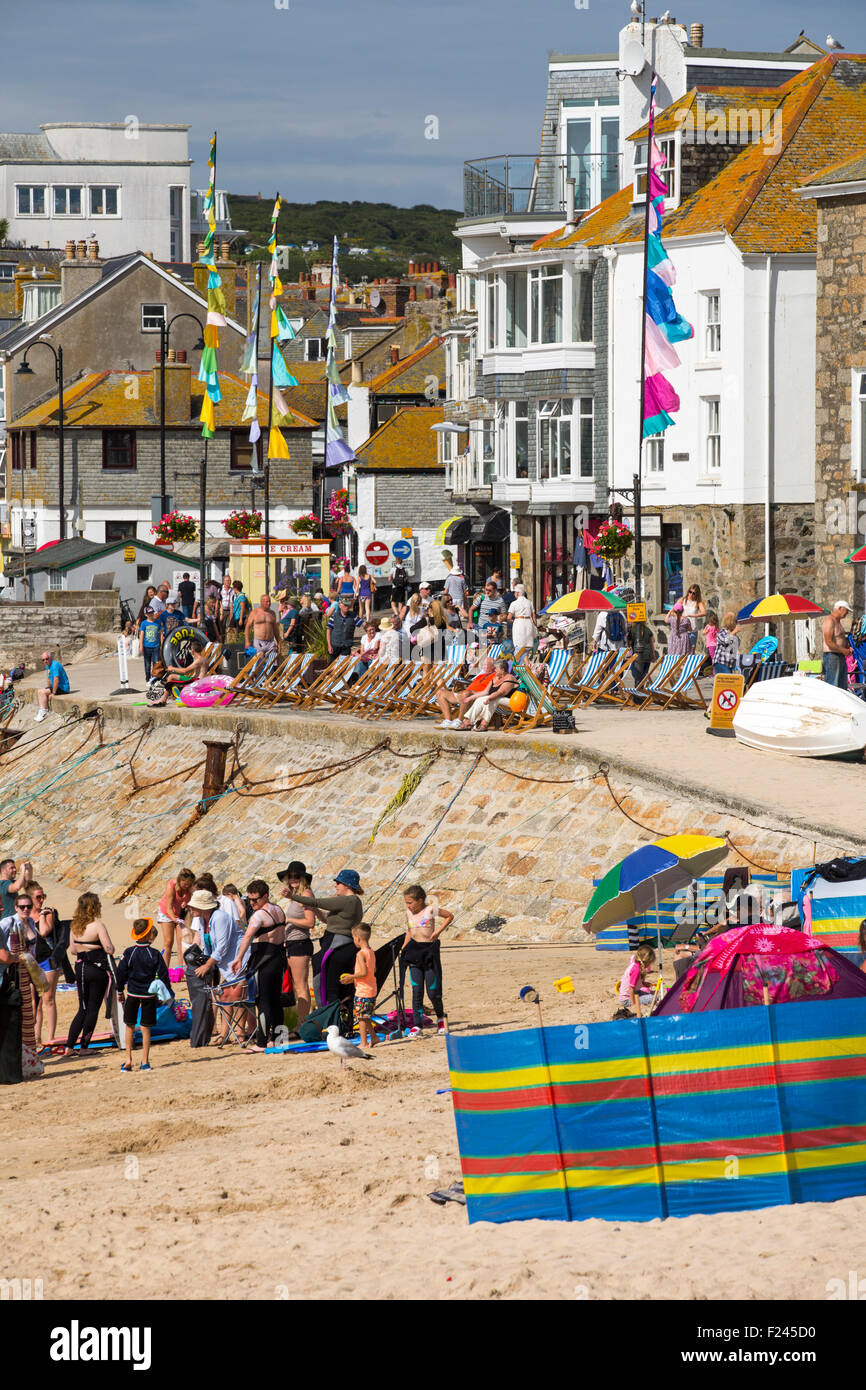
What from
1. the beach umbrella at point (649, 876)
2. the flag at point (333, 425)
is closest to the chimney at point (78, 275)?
the flag at point (333, 425)

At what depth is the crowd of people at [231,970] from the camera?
12.7 m

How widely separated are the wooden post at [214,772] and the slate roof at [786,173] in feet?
44.4

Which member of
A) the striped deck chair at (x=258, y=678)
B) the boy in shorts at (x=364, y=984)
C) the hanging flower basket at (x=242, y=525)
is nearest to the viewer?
the boy in shorts at (x=364, y=984)

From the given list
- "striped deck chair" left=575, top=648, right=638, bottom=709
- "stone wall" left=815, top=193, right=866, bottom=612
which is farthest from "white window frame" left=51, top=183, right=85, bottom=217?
"striped deck chair" left=575, top=648, right=638, bottom=709

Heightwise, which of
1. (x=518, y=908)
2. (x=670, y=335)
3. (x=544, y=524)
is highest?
(x=670, y=335)

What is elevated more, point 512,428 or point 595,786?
point 512,428

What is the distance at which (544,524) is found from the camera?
119ft

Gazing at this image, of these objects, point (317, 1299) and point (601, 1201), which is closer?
point (317, 1299)

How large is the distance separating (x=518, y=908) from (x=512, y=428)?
69.4ft

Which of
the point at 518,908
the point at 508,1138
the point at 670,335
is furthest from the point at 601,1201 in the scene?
the point at 670,335

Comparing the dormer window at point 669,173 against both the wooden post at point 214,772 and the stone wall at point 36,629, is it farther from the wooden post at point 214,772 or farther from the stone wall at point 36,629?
the wooden post at point 214,772

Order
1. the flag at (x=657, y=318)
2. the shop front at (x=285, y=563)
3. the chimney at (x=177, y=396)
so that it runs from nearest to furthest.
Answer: the flag at (x=657, y=318), the shop front at (x=285, y=563), the chimney at (x=177, y=396)
